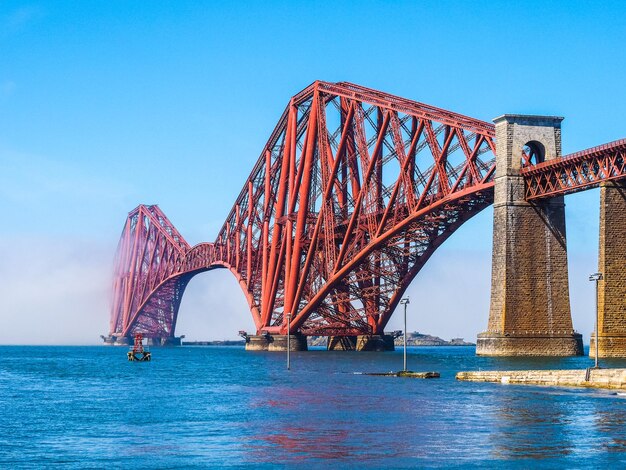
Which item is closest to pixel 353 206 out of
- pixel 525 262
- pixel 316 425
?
pixel 525 262

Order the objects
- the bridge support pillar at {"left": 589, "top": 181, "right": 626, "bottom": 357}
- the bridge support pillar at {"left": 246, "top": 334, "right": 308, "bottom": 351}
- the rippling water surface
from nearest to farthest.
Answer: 1. the rippling water surface
2. the bridge support pillar at {"left": 589, "top": 181, "right": 626, "bottom": 357}
3. the bridge support pillar at {"left": 246, "top": 334, "right": 308, "bottom": 351}

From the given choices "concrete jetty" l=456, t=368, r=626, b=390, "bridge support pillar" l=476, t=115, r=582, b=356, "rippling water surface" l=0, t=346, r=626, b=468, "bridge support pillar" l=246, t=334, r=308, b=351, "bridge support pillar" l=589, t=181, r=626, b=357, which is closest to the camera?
"rippling water surface" l=0, t=346, r=626, b=468

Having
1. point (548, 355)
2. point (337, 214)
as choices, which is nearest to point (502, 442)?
point (548, 355)

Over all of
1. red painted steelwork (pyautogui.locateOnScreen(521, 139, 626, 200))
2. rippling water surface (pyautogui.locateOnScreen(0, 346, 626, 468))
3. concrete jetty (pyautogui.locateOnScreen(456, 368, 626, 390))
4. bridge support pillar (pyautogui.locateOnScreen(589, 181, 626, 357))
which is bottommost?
rippling water surface (pyautogui.locateOnScreen(0, 346, 626, 468))

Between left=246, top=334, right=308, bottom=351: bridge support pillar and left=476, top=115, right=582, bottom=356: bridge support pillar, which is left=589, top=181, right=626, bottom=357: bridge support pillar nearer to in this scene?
left=476, top=115, right=582, bottom=356: bridge support pillar

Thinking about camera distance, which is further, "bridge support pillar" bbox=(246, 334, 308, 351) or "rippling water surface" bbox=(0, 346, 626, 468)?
"bridge support pillar" bbox=(246, 334, 308, 351)

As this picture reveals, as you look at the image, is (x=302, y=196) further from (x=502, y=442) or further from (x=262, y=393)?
(x=502, y=442)

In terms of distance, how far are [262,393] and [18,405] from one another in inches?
512

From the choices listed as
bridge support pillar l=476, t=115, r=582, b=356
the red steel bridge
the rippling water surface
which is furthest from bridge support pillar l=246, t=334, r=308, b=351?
the rippling water surface

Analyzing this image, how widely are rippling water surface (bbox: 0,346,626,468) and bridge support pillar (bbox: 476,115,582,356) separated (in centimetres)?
1757

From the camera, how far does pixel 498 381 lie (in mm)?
62969

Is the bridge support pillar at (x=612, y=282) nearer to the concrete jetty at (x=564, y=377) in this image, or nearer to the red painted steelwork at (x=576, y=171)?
the red painted steelwork at (x=576, y=171)

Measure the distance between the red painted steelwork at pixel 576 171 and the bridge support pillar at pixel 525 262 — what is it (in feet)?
4.85

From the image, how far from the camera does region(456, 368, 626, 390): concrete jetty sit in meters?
55.3
